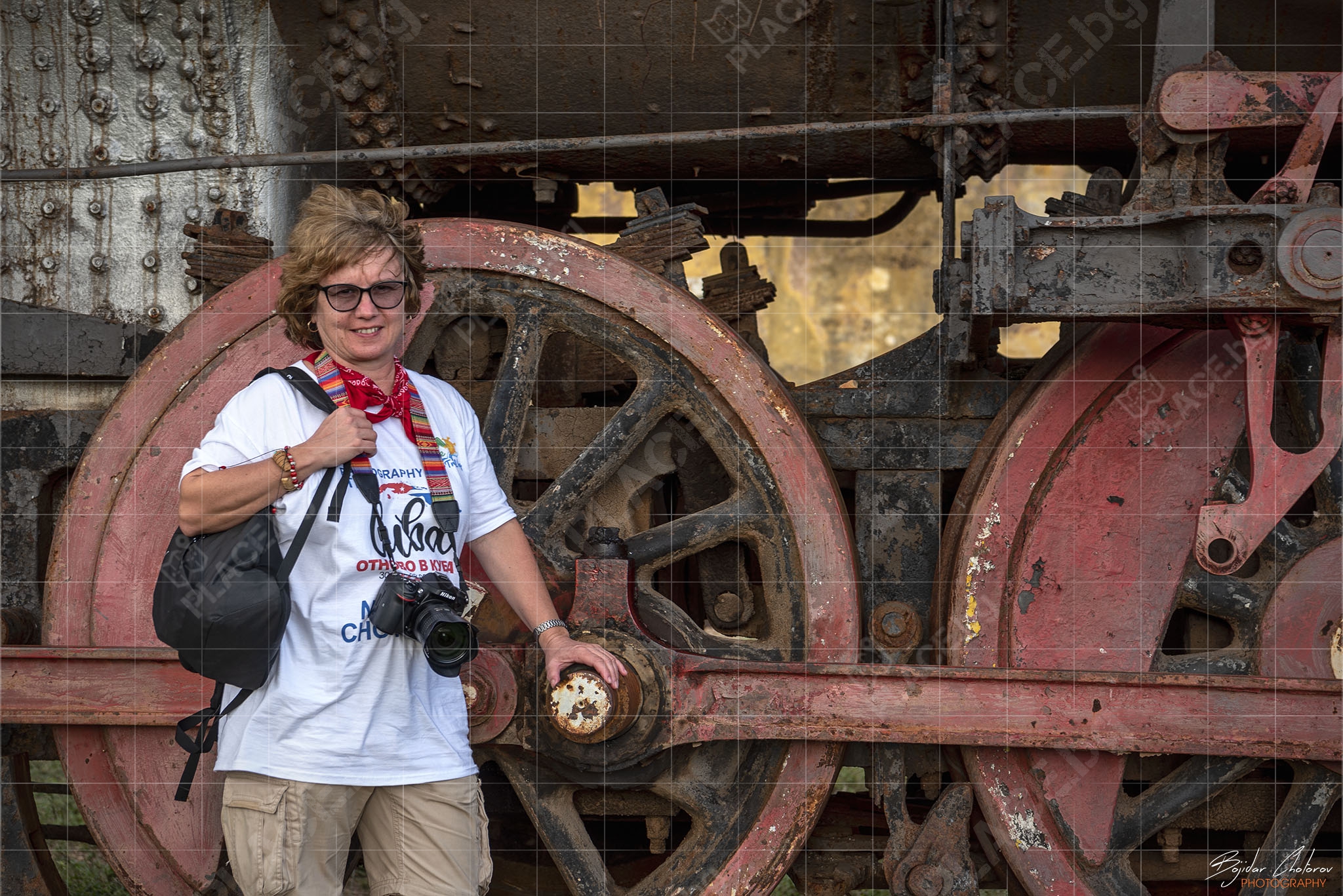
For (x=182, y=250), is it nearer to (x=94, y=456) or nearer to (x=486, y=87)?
(x=94, y=456)

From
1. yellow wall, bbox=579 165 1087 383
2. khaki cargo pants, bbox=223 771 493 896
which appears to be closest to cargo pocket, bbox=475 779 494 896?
khaki cargo pants, bbox=223 771 493 896

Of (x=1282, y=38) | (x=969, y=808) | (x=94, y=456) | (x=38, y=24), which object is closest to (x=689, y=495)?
(x=969, y=808)

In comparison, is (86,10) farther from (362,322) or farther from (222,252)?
(362,322)

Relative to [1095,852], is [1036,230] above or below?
above

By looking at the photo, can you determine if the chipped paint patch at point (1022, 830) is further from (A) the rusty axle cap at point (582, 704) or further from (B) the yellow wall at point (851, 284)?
(B) the yellow wall at point (851, 284)

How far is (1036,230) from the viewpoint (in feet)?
7.97

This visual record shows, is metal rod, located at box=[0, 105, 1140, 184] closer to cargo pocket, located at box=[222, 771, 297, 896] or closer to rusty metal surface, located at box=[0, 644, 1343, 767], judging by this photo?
rusty metal surface, located at box=[0, 644, 1343, 767]

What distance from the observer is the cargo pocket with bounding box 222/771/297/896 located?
2006mm

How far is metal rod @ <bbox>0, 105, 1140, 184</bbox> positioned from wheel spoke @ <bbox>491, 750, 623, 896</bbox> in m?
1.35

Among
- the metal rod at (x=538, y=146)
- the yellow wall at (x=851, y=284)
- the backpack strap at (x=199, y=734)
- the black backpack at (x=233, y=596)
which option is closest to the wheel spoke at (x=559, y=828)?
the backpack strap at (x=199, y=734)

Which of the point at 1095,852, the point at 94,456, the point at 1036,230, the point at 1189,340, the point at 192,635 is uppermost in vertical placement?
the point at 1036,230

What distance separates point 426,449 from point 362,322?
0.83 feet

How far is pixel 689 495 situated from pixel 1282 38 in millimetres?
1722

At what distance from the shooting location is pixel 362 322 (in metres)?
2.14
